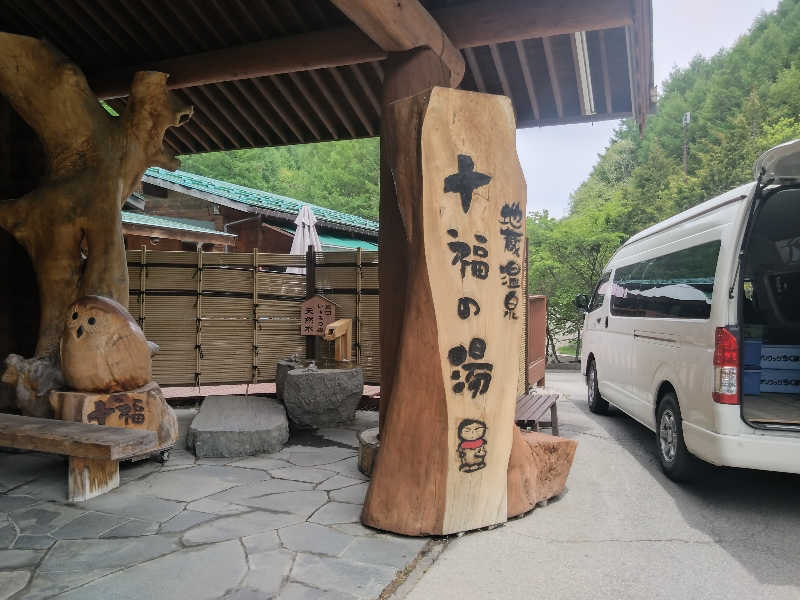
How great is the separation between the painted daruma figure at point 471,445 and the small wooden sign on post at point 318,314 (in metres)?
4.17

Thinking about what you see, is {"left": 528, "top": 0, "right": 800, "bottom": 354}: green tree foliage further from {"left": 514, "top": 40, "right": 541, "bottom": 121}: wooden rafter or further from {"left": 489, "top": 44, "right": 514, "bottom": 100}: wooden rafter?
{"left": 489, "top": 44, "right": 514, "bottom": 100}: wooden rafter

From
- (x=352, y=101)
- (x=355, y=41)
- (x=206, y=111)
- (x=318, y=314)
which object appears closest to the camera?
(x=355, y=41)

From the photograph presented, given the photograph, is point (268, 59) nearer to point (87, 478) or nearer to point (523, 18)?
point (523, 18)

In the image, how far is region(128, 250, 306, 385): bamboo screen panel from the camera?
7852 mm

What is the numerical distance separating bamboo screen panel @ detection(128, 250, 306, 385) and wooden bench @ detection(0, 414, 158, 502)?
3.91m

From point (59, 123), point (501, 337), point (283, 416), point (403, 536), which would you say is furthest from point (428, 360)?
point (59, 123)

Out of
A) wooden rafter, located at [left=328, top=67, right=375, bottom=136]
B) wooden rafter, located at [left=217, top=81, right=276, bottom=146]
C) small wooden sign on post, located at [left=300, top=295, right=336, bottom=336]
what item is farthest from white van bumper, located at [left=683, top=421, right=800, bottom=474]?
wooden rafter, located at [left=217, top=81, right=276, bottom=146]

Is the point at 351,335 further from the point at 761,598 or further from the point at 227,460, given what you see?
the point at 761,598

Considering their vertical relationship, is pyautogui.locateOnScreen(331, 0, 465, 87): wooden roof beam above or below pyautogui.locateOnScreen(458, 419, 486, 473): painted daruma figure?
above

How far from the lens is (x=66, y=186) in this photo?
16.1ft

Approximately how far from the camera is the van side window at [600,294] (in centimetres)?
743

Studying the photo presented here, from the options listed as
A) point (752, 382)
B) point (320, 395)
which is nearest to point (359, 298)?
point (320, 395)

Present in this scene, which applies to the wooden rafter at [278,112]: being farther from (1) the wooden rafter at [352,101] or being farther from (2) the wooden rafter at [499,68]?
(2) the wooden rafter at [499,68]

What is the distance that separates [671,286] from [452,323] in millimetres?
2671
